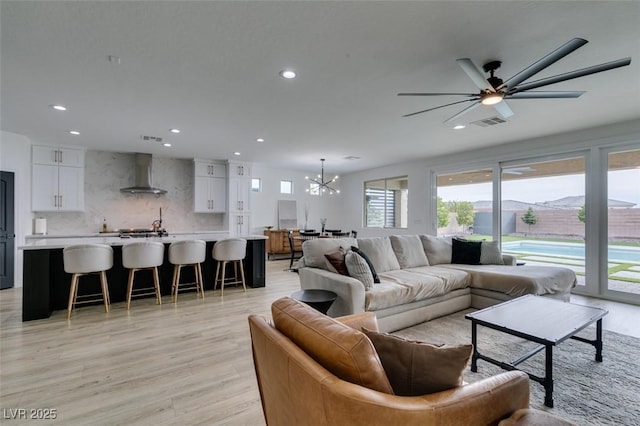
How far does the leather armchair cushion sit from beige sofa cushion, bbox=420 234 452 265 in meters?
3.85

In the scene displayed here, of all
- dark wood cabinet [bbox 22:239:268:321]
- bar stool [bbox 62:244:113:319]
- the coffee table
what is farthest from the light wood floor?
the coffee table

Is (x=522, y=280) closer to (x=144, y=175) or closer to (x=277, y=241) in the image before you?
(x=277, y=241)

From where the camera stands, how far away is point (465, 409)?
0.88m

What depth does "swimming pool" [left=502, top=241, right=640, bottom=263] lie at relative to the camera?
431cm

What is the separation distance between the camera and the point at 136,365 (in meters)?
2.40

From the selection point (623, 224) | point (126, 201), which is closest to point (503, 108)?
point (623, 224)

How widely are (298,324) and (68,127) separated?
219 inches

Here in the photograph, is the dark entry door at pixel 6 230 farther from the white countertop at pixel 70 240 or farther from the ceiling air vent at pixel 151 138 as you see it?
the ceiling air vent at pixel 151 138

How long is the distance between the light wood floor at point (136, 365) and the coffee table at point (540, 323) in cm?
142

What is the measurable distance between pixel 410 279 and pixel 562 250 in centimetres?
367

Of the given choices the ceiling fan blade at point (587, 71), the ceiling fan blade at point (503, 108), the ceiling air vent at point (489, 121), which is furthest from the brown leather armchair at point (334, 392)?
the ceiling air vent at point (489, 121)

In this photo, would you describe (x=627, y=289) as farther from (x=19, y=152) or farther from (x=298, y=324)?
(x=19, y=152)

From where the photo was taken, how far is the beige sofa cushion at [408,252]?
418 cm

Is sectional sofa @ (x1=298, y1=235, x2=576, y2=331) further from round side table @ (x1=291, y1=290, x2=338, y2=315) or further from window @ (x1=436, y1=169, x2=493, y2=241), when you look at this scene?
window @ (x1=436, y1=169, x2=493, y2=241)
